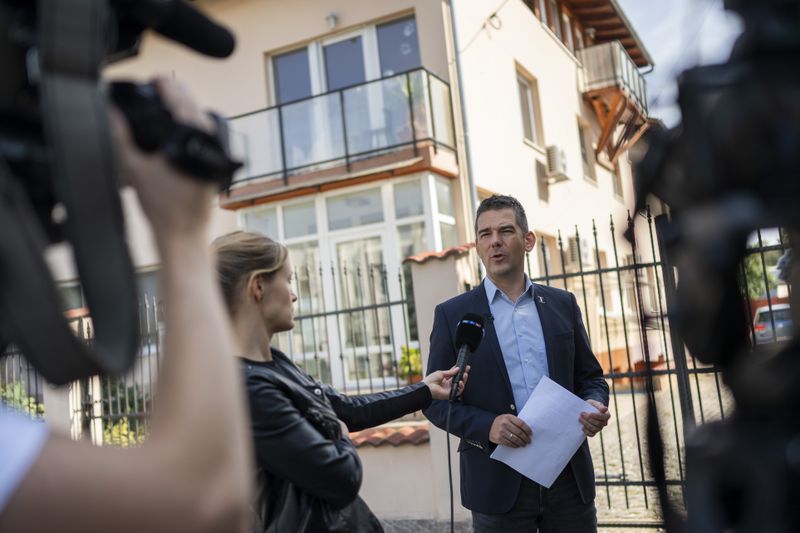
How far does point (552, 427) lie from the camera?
328 cm

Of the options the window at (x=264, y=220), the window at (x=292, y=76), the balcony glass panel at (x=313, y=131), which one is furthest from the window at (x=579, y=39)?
the window at (x=264, y=220)

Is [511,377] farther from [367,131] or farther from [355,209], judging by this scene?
[355,209]

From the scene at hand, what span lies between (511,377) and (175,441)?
9.70 feet

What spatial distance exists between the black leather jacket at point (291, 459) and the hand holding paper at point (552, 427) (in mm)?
1199

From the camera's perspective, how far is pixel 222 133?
91 cm

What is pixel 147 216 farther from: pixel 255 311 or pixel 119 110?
pixel 255 311

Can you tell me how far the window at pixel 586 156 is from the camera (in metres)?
19.5

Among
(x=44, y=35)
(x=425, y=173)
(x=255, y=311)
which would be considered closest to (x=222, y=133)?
(x=44, y=35)

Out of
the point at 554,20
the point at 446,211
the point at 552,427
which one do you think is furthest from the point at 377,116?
the point at 552,427

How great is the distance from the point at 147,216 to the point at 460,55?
41.4ft

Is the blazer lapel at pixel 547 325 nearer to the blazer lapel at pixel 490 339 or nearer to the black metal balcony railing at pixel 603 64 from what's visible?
the blazer lapel at pixel 490 339

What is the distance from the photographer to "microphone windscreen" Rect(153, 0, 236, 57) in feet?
3.30

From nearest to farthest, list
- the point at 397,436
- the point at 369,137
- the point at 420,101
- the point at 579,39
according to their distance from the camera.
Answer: the point at 397,436, the point at 420,101, the point at 369,137, the point at 579,39

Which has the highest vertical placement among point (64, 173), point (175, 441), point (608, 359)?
point (64, 173)
